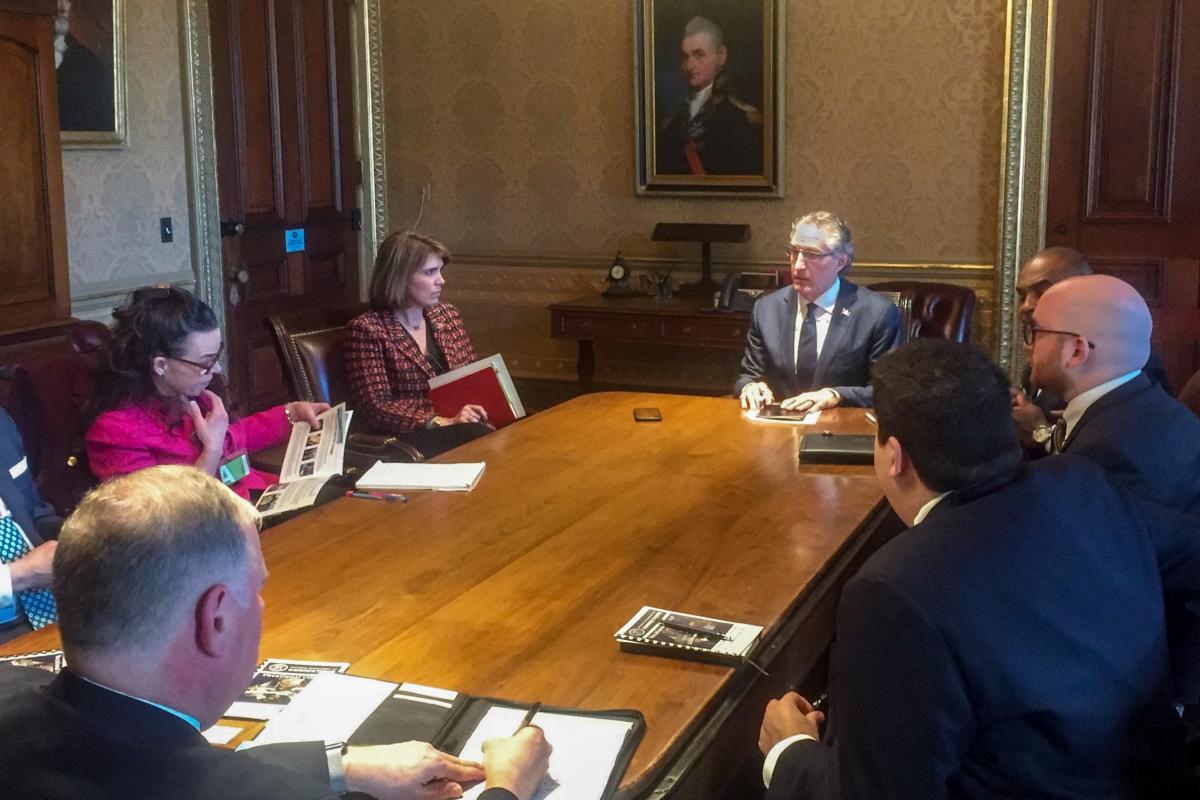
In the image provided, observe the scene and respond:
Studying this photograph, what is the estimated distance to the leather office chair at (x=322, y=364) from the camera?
4.02 meters

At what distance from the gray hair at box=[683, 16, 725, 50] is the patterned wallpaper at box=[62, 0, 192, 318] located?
2.46 meters

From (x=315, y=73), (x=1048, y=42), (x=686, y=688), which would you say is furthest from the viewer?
(x=315, y=73)

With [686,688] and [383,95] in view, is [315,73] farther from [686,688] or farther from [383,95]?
[686,688]

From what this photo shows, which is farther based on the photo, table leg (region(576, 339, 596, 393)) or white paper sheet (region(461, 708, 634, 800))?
table leg (region(576, 339, 596, 393))

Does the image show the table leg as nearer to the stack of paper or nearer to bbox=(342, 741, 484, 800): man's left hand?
the stack of paper

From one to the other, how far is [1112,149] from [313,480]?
4.13m

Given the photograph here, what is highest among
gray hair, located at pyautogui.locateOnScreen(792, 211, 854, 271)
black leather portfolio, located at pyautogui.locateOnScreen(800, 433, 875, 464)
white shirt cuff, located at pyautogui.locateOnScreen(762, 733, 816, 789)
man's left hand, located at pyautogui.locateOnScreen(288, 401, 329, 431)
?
gray hair, located at pyautogui.locateOnScreen(792, 211, 854, 271)

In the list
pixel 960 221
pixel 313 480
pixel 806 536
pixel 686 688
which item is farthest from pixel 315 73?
pixel 686 688

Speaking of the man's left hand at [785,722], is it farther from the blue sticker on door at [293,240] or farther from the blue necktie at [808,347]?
the blue sticker on door at [293,240]

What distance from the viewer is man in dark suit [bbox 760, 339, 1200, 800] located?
1.62m

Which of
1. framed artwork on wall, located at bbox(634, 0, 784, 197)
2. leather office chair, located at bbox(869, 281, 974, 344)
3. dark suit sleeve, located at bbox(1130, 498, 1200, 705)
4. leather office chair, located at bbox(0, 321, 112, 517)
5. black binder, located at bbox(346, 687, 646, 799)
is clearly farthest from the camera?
framed artwork on wall, located at bbox(634, 0, 784, 197)

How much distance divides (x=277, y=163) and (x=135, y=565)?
17.2 ft

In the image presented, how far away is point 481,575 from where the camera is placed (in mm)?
2408

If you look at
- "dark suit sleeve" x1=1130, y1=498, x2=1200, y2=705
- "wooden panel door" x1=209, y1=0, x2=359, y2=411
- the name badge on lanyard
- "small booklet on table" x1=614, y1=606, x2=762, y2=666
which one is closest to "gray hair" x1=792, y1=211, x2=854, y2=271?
the name badge on lanyard
